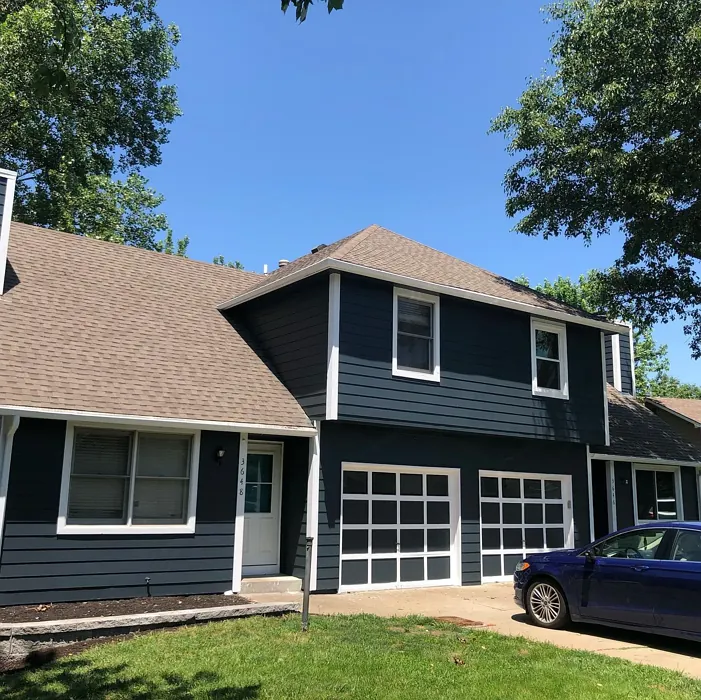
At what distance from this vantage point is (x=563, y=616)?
354 inches

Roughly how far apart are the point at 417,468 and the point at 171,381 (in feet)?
15.7

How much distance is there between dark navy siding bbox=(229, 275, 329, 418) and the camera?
12016mm

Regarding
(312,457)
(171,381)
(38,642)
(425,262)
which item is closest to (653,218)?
(425,262)

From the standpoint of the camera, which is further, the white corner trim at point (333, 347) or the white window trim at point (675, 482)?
→ the white window trim at point (675, 482)

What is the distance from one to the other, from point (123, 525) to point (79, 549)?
70 centimetres

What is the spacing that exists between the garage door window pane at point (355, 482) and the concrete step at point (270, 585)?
5.71 ft

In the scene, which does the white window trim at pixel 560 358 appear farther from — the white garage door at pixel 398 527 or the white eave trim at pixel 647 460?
the white garage door at pixel 398 527

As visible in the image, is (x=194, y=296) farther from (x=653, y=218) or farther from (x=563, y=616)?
(x=653, y=218)

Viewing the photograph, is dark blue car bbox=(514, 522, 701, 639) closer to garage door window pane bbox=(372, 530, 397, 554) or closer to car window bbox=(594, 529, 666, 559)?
car window bbox=(594, 529, 666, 559)

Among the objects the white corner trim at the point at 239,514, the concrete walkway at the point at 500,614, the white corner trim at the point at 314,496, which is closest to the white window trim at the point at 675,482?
the concrete walkway at the point at 500,614

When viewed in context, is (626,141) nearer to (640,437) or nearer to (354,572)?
(640,437)

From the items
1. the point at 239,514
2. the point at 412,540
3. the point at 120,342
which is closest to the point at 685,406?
the point at 412,540

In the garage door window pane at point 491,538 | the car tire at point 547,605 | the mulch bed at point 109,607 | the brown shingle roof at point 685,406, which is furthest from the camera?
the brown shingle roof at point 685,406

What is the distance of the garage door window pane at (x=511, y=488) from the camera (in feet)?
47.3
